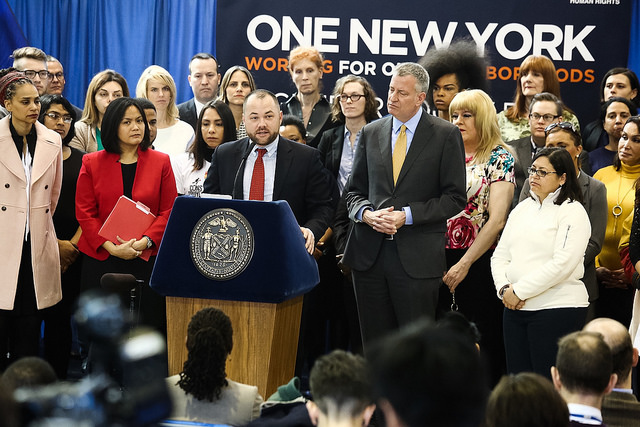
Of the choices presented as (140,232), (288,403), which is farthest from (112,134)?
(288,403)

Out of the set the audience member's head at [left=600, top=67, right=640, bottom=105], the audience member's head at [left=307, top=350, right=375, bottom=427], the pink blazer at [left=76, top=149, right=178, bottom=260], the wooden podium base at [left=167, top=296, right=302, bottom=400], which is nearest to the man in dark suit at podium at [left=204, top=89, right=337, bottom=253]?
the pink blazer at [left=76, top=149, right=178, bottom=260]

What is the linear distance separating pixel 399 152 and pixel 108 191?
5.40ft

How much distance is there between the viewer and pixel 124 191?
4.87 meters

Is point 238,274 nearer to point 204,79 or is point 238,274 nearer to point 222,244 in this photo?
point 222,244

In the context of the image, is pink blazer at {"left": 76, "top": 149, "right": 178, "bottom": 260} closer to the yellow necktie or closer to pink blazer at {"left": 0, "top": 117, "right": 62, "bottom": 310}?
pink blazer at {"left": 0, "top": 117, "right": 62, "bottom": 310}

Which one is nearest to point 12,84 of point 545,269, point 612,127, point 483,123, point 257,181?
point 257,181

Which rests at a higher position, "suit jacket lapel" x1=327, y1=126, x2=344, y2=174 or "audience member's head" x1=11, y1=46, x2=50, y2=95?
"audience member's head" x1=11, y1=46, x2=50, y2=95

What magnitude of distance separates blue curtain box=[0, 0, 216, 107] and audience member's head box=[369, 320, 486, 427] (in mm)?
6380

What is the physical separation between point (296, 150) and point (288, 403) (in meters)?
2.11

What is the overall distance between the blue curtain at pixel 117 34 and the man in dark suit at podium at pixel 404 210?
3339mm

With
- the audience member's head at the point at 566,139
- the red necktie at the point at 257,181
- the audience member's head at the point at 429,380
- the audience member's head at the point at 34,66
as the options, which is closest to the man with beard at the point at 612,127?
the audience member's head at the point at 566,139

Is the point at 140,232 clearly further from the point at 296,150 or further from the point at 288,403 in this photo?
the point at 288,403

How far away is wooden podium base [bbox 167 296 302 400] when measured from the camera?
372 cm

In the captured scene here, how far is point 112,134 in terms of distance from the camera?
16.1 feet
